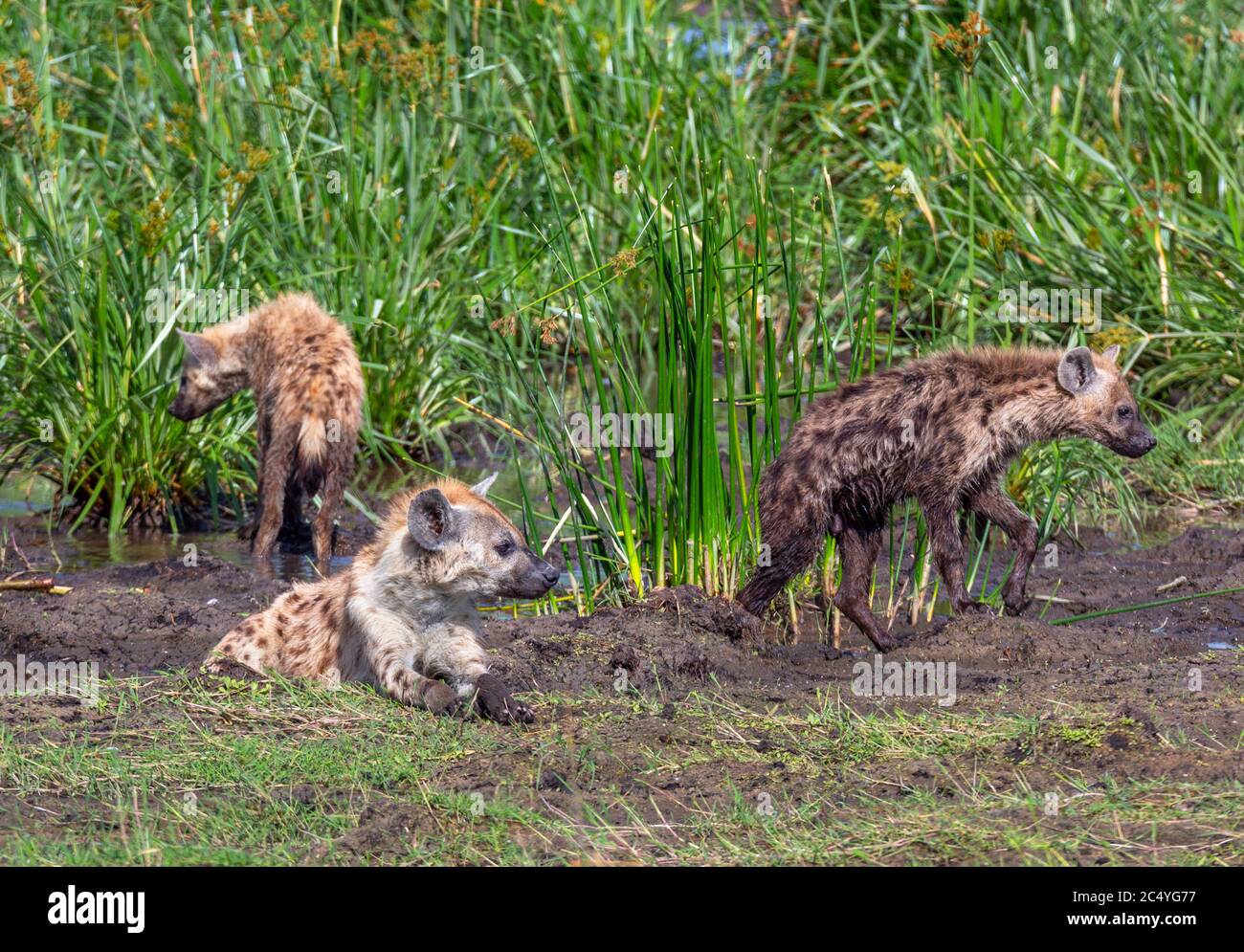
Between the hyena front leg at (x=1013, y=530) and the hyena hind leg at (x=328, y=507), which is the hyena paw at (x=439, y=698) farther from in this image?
the hyena hind leg at (x=328, y=507)

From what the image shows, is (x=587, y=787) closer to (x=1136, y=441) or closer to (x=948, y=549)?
(x=948, y=549)

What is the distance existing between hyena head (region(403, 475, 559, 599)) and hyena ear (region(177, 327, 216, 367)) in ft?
12.0

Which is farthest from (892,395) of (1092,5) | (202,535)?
(1092,5)

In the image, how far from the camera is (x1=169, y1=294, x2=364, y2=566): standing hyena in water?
28.6ft

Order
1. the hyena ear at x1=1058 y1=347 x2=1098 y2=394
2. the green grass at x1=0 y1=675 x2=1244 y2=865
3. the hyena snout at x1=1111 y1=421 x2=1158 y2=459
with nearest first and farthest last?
the green grass at x1=0 y1=675 x2=1244 y2=865 → the hyena ear at x1=1058 y1=347 x2=1098 y2=394 → the hyena snout at x1=1111 y1=421 x2=1158 y2=459

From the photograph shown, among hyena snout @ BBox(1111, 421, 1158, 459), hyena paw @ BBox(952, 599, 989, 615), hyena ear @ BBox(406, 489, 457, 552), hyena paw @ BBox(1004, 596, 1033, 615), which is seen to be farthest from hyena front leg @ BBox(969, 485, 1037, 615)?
hyena ear @ BBox(406, 489, 457, 552)

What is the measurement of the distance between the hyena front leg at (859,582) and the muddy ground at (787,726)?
0.18 meters

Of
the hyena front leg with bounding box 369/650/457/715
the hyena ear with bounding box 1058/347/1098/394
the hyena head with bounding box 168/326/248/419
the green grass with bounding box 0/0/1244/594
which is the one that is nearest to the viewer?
the hyena front leg with bounding box 369/650/457/715

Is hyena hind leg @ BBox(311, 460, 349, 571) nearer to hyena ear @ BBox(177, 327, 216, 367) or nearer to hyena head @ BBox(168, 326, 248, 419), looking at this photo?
hyena head @ BBox(168, 326, 248, 419)

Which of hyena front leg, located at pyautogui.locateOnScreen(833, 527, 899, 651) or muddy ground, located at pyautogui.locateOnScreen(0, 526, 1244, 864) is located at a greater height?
hyena front leg, located at pyautogui.locateOnScreen(833, 527, 899, 651)

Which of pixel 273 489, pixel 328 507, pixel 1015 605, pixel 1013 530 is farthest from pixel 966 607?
pixel 273 489

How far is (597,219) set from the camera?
10836 mm

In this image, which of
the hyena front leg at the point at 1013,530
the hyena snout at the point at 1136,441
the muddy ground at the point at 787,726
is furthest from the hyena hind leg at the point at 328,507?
the hyena snout at the point at 1136,441

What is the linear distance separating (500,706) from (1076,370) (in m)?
3.08
